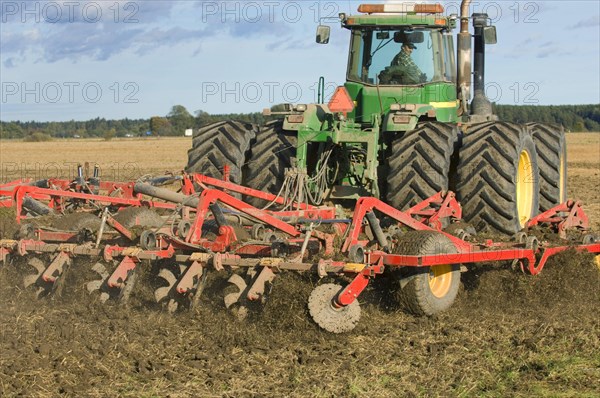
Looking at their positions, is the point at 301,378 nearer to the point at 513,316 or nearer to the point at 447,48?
the point at 513,316

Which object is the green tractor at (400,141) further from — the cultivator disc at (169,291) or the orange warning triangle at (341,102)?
the cultivator disc at (169,291)

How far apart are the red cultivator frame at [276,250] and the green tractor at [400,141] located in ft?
1.88

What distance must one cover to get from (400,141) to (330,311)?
9.29ft

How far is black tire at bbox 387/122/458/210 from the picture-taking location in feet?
25.9

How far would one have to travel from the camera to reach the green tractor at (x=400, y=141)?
7980 millimetres

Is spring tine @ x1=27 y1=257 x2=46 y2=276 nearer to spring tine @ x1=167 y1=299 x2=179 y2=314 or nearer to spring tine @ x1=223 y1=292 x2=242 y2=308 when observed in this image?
spring tine @ x1=167 y1=299 x2=179 y2=314

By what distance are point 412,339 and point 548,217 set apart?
3207 mm

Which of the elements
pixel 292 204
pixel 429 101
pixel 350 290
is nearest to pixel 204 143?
pixel 292 204

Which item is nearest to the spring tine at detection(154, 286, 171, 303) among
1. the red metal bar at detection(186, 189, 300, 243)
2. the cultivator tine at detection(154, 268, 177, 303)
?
the cultivator tine at detection(154, 268, 177, 303)

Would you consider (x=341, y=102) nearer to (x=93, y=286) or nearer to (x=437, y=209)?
(x=437, y=209)

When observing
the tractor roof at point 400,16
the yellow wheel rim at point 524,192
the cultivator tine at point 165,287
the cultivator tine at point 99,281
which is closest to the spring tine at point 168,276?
the cultivator tine at point 165,287

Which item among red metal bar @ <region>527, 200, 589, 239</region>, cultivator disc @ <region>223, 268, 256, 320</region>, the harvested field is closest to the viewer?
the harvested field

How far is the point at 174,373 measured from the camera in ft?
15.9

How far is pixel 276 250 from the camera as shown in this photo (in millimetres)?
5996
